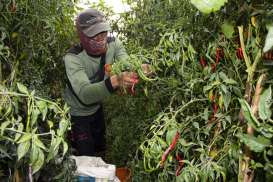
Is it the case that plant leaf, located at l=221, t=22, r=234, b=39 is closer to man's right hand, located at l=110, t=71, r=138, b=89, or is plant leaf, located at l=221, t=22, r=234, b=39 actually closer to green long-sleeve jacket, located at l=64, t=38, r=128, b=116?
man's right hand, located at l=110, t=71, r=138, b=89

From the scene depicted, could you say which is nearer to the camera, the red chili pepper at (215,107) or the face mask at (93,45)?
the red chili pepper at (215,107)

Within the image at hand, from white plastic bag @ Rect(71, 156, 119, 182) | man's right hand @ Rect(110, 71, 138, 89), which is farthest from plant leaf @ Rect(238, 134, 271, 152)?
white plastic bag @ Rect(71, 156, 119, 182)

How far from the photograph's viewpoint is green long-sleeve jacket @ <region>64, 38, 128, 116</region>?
2.26m

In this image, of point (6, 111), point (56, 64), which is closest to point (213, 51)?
point (6, 111)

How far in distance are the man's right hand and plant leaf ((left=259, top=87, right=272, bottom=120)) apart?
886 mm

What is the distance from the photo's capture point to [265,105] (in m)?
0.90

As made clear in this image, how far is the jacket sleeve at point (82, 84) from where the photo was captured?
222 centimetres

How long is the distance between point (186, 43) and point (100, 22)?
3.80 ft

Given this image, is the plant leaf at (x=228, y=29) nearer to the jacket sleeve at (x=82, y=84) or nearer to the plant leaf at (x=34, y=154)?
the plant leaf at (x=34, y=154)

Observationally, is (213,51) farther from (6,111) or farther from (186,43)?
(6,111)

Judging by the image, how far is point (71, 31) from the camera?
2.71 meters

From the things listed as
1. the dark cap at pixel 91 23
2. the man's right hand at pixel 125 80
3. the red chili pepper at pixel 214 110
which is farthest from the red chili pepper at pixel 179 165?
the dark cap at pixel 91 23

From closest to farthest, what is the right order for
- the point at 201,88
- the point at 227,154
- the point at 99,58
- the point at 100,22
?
the point at 227,154 < the point at 201,88 < the point at 100,22 < the point at 99,58

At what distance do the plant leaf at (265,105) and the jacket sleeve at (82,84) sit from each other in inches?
52.6
